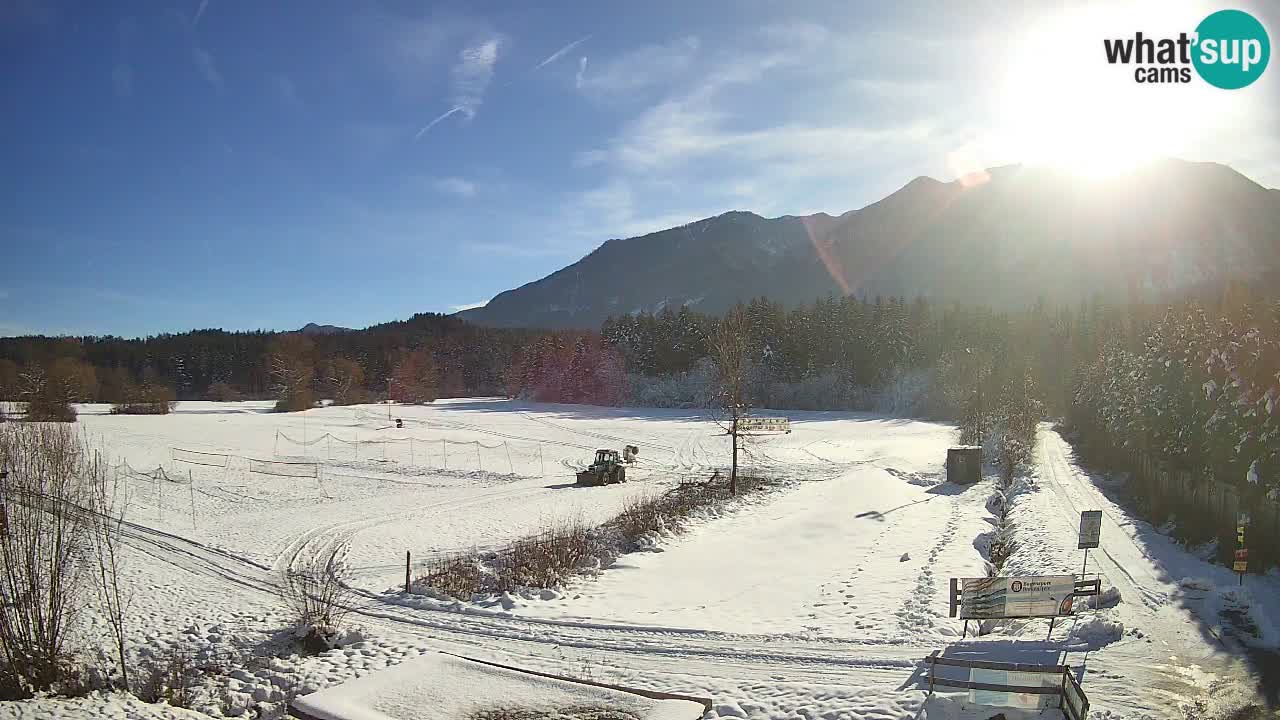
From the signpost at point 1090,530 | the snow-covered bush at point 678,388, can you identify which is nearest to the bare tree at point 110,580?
the signpost at point 1090,530

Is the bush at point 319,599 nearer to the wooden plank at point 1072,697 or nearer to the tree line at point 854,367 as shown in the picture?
the wooden plank at point 1072,697

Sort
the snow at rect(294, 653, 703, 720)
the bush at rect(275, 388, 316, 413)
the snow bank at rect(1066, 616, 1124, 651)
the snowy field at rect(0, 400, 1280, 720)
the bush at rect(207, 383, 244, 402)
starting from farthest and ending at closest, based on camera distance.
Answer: the bush at rect(207, 383, 244, 402), the bush at rect(275, 388, 316, 413), the snow bank at rect(1066, 616, 1124, 651), the snowy field at rect(0, 400, 1280, 720), the snow at rect(294, 653, 703, 720)

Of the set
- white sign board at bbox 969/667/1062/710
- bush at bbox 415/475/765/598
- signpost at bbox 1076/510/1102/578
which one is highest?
signpost at bbox 1076/510/1102/578

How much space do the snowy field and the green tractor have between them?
0.86 metres

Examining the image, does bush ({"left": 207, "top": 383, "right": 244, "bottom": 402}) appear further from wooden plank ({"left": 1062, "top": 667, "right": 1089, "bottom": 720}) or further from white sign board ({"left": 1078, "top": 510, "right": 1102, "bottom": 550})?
wooden plank ({"left": 1062, "top": 667, "right": 1089, "bottom": 720})

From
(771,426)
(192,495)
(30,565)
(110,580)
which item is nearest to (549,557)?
(110,580)

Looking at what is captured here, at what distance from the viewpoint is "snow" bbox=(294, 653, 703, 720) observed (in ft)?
33.8

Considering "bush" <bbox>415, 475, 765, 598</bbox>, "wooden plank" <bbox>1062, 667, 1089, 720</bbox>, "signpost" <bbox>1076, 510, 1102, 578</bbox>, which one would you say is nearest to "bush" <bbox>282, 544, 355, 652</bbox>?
"bush" <bbox>415, 475, 765, 598</bbox>

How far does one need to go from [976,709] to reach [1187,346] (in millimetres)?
25740

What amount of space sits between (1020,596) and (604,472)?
26.9 m

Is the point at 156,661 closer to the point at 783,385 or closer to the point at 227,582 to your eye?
the point at 227,582

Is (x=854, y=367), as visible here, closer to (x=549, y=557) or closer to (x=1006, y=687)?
(x=549, y=557)

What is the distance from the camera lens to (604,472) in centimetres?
3884

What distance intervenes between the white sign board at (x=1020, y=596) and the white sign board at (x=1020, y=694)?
315 cm
